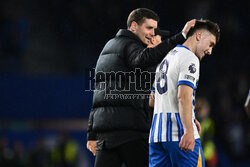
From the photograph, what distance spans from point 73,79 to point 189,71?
9300 mm

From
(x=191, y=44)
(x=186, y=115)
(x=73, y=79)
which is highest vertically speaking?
(x=73, y=79)

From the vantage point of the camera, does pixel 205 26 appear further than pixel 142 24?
No

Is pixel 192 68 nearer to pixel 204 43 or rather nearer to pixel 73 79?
pixel 204 43

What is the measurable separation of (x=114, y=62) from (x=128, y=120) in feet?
1.76

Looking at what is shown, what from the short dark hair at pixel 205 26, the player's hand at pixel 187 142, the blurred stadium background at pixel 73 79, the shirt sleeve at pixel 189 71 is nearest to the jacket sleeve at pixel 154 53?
the short dark hair at pixel 205 26

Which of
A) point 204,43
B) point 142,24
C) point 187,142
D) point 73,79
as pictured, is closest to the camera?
point 187,142

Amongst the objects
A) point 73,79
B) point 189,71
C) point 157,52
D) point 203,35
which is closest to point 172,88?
point 189,71

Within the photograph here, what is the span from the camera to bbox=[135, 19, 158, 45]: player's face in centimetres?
426

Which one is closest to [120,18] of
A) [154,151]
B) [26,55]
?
[26,55]

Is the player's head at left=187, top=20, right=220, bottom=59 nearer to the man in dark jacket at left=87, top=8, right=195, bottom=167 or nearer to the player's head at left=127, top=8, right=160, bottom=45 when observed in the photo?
the man in dark jacket at left=87, top=8, right=195, bottom=167

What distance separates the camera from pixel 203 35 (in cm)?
366

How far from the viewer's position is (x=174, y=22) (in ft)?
44.9

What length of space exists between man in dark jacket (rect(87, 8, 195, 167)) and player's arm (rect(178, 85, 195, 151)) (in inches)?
20.9

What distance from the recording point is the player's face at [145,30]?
4262 millimetres
